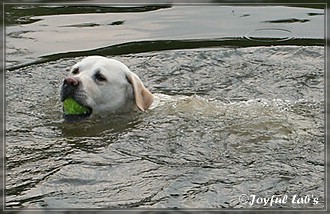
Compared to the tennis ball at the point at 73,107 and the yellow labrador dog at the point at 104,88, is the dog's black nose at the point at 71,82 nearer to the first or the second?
the yellow labrador dog at the point at 104,88

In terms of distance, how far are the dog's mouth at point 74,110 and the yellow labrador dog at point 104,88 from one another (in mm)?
10

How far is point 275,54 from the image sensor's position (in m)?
9.39

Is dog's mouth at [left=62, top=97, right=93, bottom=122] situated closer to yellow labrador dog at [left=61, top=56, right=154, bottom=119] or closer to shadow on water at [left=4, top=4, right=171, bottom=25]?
yellow labrador dog at [left=61, top=56, right=154, bottom=119]

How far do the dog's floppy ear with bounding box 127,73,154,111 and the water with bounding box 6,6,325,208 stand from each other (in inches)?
4.5

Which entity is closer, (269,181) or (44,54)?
(269,181)

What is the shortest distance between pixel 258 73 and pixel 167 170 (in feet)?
11.5

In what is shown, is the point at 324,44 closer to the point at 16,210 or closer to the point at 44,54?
the point at 44,54

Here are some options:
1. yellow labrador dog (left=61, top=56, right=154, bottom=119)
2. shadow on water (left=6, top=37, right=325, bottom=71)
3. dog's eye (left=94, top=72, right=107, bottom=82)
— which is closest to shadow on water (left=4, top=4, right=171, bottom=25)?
shadow on water (left=6, top=37, right=325, bottom=71)

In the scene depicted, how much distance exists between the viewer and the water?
17.0 feet

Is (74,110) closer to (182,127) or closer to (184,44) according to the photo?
(182,127)

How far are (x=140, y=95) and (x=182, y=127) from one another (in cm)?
81

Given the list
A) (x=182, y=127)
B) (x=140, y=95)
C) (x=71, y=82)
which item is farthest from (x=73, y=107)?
(x=182, y=127)

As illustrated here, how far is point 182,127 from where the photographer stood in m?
6.70

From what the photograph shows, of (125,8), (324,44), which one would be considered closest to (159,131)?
(324,44)
